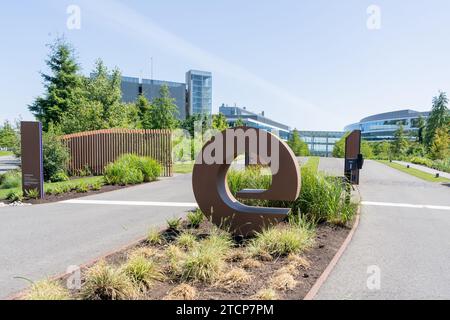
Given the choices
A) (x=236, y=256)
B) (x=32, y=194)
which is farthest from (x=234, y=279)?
(x=32, y=194)

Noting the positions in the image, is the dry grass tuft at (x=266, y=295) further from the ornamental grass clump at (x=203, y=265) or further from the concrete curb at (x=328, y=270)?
the ornamental grass clump at (x=203, y=265)

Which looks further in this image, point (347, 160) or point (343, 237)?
point (347, 160)

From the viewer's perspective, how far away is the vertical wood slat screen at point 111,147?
59.4 feet

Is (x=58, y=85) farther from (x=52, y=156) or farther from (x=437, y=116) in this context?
(x=437, y=116)

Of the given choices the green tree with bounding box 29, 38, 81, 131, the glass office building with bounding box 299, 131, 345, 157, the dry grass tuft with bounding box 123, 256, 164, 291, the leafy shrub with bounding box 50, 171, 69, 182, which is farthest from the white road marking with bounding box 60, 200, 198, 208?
the glass office building with bounding box 299, 131, 345, 157

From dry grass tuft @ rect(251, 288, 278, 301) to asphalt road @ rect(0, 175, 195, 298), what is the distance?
3100mm

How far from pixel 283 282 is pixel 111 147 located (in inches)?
632

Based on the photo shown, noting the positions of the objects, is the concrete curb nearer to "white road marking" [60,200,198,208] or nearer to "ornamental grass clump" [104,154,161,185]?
"white road marking" [60,200,198,208]

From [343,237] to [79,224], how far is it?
6.21 meters

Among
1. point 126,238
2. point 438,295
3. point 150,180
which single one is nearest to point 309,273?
point 438,295

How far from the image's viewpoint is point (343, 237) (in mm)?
6621

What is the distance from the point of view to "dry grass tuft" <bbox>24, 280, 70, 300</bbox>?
12.0 feet

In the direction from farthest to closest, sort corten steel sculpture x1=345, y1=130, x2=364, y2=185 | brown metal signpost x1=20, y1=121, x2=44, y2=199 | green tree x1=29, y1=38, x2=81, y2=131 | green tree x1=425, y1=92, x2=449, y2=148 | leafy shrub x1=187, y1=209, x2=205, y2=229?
1. green tree x1=425, y1=92, x2=449, y2=148
2. green tree x1=29, y1=38, x2=81, y2=131
3. brown metal signpost x1=20, y1=121, x2=44, y2=199
4. corten steel sculpture x1=345, y1=130, x2=364, y2=185
5. leafy shrub x1=187, y1=209, x2=205, y2=229
